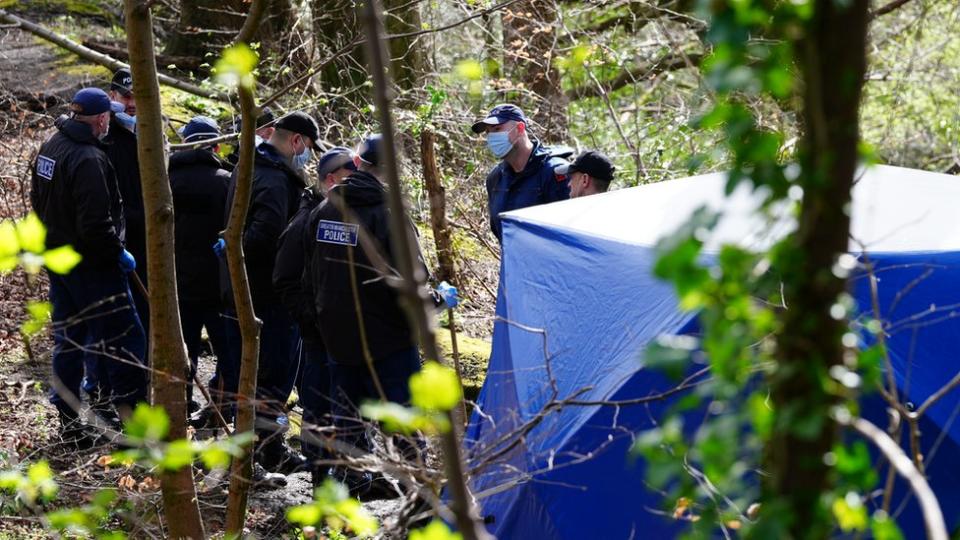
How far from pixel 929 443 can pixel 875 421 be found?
183 mm

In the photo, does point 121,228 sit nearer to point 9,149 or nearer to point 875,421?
point 9,149

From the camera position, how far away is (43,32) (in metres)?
9.73

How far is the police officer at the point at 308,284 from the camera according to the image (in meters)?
5.71

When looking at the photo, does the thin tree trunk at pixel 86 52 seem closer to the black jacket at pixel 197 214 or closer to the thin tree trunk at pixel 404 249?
the black jacket at pixel 197 214

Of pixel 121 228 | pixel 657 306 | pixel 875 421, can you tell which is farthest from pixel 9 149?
pixel 875 421

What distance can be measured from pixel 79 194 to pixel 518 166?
2.35m

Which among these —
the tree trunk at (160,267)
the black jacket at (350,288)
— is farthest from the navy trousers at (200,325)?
the tree trunk at (160,267)

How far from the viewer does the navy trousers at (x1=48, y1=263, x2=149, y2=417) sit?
609cm

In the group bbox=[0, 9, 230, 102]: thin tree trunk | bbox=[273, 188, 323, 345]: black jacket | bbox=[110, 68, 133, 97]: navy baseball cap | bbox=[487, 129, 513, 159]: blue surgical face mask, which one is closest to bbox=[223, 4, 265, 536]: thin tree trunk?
bbox=[273, 188, 323, 345]: black jacket

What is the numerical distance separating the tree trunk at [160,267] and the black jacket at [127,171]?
2912mm

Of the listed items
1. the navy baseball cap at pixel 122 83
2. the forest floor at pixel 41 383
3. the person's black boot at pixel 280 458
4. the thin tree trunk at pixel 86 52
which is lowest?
the person's black boot at pixel 280 458

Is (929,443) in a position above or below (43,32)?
below

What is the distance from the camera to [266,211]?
6.06m

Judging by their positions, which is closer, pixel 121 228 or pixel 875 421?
pixel 875 421
